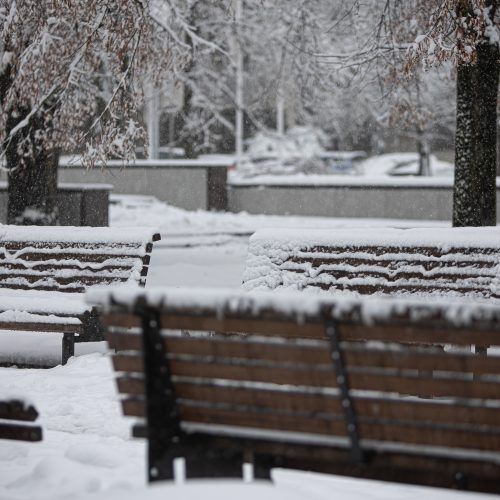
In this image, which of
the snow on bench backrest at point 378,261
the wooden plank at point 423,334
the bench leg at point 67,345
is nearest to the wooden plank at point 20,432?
the wooden plank at point 423,334

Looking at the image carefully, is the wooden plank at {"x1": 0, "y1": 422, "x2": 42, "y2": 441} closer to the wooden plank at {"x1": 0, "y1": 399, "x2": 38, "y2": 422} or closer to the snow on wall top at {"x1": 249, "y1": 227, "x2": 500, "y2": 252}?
the wooden plank at {"x1": 0, "y1": 399, "x2": 38, "y2": 422}

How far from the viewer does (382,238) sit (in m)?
7.10

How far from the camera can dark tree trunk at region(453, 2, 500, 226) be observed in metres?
8.82

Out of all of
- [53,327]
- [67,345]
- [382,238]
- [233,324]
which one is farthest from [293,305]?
[67,345]

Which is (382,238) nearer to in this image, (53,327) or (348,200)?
(53,327)

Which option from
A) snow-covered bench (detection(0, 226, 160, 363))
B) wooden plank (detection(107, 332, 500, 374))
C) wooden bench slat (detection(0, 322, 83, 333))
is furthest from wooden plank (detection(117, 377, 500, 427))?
snow-covered bench (detection(0, 226, 160, 363))

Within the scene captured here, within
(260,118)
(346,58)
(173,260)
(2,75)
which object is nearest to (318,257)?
(346,58)

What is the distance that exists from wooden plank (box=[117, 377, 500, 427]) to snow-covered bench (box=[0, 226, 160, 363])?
3.91 metres

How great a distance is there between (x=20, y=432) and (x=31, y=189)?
8569mm

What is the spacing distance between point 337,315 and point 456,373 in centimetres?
49

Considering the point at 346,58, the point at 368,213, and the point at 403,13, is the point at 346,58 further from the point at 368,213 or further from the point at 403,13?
the point at 368,213

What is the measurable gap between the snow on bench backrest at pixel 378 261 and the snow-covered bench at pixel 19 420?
3296 mm

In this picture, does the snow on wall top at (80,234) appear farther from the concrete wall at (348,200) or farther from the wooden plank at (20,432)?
the concrete wall at (348,200)

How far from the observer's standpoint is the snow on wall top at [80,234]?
8.23 meters
